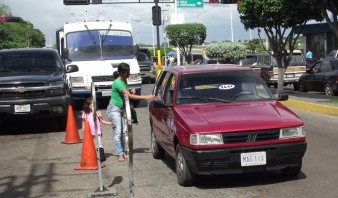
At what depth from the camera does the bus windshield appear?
56.5ft

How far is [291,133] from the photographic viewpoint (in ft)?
21.8

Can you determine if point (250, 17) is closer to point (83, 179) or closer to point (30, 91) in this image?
point (30, 91)

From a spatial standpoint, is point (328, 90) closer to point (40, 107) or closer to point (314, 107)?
point (314, 107)

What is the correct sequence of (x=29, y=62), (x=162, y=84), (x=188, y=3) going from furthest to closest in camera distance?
1. (x=188, y=3)
2. (x=29, y=62)
3. (x=162, y=84)

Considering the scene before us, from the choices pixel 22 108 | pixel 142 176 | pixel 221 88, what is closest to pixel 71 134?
pixel 22 108

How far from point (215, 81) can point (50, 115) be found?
18.7 ft

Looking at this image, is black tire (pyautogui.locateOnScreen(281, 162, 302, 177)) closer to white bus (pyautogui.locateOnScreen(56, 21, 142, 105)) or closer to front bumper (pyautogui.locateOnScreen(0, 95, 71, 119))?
front bumper (pyautogui.locateOnScreen(0, 95, 71, 119))

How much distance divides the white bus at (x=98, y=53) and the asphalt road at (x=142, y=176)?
5.38 m

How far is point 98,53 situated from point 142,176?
397 inches

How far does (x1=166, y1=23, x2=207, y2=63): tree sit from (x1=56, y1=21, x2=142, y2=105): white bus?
136ft

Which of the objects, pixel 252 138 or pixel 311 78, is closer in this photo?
pixel 252 138

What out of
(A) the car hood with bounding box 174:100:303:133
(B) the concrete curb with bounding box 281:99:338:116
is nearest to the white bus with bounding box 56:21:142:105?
(B) the concrete curb with bounding box 281:99:338:116

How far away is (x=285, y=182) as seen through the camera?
6.96 metres

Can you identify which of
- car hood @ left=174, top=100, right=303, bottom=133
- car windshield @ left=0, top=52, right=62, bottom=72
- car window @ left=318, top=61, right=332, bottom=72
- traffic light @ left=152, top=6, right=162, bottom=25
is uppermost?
traffic light @ left=152, top=6, right=162, bottom=25
